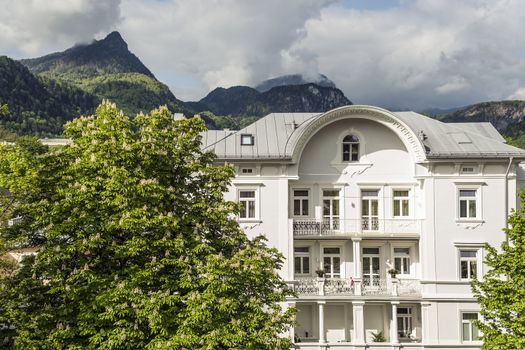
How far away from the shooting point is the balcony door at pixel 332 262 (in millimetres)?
32469

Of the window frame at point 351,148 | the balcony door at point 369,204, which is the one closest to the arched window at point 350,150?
the window frame at point 351,148

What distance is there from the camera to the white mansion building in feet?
101

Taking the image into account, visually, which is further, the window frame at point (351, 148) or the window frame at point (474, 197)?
the window frame at point (351, 148)

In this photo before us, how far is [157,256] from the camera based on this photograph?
1730 centimetres

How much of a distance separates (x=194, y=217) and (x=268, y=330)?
4.58 metres

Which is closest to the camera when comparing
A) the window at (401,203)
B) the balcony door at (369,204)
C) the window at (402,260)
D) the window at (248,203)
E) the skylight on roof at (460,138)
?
the window at (248,203)

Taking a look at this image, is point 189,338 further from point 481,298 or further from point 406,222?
point 406,222

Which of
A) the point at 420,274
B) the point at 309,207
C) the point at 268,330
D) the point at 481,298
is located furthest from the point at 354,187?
the point at 268,330

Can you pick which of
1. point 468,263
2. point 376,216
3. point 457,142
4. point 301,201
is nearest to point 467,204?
point 468,263

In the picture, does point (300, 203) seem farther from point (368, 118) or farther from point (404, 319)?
point (404, 319)

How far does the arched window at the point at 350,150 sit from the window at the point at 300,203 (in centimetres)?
339

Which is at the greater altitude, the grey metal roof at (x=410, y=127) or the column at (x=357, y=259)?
the grey metal roof at (x=410, y=127)

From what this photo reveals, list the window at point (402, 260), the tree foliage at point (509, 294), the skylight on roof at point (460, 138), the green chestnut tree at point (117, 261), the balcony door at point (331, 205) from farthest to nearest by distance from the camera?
the window at point (402, 260) → the balcony door at point (331, 205) → the skylight on roof at point (460, 138) → the tree foliage at point (509, 294) → the green chestnut tree at point (117, 261)

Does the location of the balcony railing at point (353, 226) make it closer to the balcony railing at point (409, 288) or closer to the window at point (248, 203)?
the window at point (248, 203)
